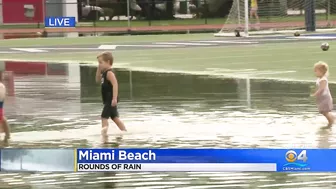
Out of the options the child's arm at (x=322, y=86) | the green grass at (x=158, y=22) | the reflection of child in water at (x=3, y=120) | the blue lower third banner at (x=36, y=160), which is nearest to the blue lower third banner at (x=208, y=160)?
the blue lower third banner at (x=36, y=160)

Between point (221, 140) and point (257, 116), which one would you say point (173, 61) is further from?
point (221, 140)

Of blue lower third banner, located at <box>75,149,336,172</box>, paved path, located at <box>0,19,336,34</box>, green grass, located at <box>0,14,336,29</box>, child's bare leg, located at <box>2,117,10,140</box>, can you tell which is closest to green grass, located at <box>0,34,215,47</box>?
paved path, located at <box>0,19,336,34</box>

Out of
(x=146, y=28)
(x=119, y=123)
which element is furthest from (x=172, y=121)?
(x=146, y=28)

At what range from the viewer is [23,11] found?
54.8 meters

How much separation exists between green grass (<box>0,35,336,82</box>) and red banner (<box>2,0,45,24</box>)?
2000cm

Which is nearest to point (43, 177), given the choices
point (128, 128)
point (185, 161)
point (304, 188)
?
point (185, 161)

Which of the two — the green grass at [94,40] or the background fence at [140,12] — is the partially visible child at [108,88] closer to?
the green grass at [94,40]

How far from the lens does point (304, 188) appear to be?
1031cm

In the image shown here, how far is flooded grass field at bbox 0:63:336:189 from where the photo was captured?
1086 centimetres

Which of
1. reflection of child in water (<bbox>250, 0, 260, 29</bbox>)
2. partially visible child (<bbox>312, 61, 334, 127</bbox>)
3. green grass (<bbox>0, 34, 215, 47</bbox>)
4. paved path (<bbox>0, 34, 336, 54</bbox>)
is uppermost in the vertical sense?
reflection of child in water (<bbox>250, 0, 260, 29</bbox>)

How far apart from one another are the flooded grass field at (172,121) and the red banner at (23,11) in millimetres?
30458

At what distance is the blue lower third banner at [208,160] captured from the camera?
9.60m

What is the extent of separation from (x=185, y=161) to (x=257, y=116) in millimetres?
6719

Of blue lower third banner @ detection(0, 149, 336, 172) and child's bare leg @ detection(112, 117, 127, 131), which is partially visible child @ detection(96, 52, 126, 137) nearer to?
child's bare leg @ detection(112, 117, 127, 131)
